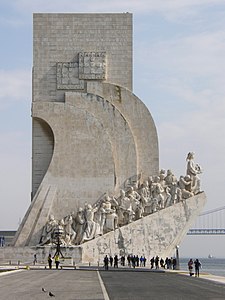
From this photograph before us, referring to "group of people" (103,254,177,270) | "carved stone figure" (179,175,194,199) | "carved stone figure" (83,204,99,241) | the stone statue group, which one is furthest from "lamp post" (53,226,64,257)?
"carved stone figure" (179,175,194,199)

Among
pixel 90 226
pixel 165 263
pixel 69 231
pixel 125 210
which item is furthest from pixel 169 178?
pixel 69 231

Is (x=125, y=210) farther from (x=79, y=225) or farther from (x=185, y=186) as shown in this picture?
(x=185, y=186)

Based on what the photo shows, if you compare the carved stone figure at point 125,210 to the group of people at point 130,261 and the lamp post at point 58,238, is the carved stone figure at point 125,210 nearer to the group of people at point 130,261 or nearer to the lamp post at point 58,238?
the group of people at point 130,261

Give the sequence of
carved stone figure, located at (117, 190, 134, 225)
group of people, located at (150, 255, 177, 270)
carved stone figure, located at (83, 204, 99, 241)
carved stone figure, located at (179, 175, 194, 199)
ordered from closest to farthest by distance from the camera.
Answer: group of people, located at (150, 255, 177, 270)
carved stone figure, located at (83, 204, 99, 241)
carved stone figure, located at (117, 190, 134, 225)
carved stone figure, located at (179, 175, 194, 199)

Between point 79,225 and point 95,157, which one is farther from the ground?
point 95,157

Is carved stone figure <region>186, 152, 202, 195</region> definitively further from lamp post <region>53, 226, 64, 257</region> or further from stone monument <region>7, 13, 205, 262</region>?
lamp post <region>53, 226, 64, 257</region>

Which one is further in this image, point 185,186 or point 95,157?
point 95,157

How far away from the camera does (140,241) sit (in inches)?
1315

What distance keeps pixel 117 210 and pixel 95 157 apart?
2.61 meters

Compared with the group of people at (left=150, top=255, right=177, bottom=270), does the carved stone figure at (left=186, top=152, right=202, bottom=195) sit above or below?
above

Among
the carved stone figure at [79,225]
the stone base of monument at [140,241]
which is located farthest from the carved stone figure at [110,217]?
the carved stone figure at [79,225]

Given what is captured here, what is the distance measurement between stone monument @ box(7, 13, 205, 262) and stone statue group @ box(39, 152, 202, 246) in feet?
0.13

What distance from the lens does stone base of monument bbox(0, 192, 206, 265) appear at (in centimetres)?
3266

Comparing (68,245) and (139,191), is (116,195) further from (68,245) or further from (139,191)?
(68,245)
